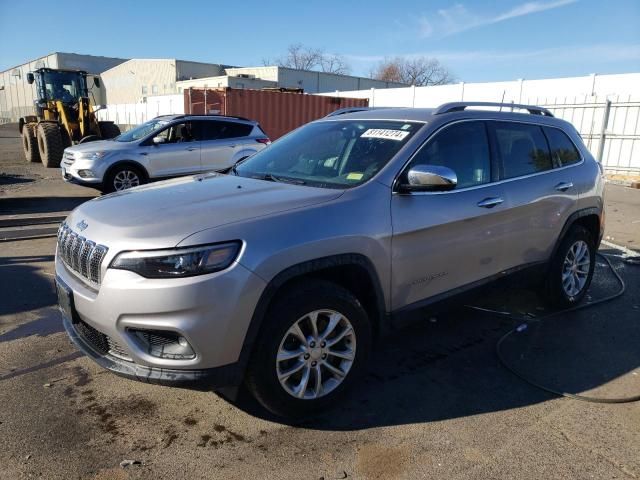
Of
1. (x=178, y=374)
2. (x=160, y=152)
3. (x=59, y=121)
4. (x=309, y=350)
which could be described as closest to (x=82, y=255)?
(x=178, y=374)

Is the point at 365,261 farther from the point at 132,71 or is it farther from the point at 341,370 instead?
the point at 132,71

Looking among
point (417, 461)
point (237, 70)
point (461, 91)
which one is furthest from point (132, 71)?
point (417, 461)

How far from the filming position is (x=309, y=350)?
113 inches

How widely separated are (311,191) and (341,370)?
43.3 inches

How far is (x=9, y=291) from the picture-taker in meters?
5.08

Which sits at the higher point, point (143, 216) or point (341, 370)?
point (143, 216)

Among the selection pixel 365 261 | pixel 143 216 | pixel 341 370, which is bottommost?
pixel 341 370

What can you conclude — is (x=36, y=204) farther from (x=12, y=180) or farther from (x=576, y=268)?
(x=576, y=268)

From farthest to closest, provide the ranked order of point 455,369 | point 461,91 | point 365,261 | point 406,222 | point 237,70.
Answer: point 237,70
point 461,91
point 455,369
point 406,222
point 365,261

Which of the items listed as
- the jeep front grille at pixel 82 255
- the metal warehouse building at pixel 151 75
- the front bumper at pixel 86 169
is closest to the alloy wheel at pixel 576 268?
the jeep front grille at pixel 82 255

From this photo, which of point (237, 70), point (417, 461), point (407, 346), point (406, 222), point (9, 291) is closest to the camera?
point (417, 461)

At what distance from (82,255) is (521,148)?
348 cm

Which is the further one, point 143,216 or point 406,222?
point 406,222

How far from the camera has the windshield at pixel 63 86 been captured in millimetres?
20719
